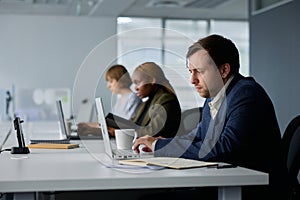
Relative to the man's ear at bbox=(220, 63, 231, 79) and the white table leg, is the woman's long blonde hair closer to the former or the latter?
the man's ear at bbox=(220, 63, 231, 79)

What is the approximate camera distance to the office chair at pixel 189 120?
3725mm

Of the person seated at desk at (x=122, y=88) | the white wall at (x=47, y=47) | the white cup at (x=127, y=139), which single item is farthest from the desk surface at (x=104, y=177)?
the white wall at (x=47, y=47)

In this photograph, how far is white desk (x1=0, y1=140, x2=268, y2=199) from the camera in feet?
5.36

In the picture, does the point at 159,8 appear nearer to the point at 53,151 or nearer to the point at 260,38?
the point at 260,38

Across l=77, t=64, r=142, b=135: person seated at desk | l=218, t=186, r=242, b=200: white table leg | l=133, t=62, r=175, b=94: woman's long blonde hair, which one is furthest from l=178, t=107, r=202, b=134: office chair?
l=218, t=186, r=242, b=200: white table leg

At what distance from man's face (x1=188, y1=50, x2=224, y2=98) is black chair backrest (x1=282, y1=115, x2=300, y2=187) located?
1.33ft

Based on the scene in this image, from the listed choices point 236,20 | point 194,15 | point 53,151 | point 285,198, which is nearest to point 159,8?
point 194,15

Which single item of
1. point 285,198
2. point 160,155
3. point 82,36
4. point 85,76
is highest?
point 82,36

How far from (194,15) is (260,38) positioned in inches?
146

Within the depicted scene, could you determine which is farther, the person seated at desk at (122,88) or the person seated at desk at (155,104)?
the person seated at desk at (122,88)

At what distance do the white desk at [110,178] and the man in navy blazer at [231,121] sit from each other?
0.15 metres

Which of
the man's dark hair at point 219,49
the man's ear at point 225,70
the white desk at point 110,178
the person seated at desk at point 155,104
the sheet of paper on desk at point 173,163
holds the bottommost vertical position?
the white desk at point 110,178

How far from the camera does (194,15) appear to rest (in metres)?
10.0

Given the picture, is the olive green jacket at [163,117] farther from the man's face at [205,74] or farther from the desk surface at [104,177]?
the desk surface at [104,177]
